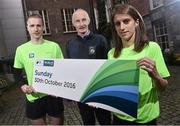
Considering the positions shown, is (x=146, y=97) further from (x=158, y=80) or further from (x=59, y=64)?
(x=59, y=64)

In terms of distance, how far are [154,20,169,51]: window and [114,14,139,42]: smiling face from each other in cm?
1789

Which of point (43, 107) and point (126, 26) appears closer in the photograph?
point (126, 26)

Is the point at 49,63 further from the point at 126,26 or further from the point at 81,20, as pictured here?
the point at 126,26

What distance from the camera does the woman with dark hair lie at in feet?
9.57

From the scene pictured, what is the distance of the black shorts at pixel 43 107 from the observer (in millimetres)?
4176

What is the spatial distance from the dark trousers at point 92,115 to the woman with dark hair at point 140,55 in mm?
1113

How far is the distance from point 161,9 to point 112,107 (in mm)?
18093

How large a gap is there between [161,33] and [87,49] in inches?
686

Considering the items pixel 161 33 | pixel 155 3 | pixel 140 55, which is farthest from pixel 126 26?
pixel 155 3

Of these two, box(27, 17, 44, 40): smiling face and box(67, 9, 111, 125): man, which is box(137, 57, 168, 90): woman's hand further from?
box(27, 17, 44, 40): smiling face

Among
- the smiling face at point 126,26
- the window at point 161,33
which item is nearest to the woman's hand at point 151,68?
the smiling face at point 126,26

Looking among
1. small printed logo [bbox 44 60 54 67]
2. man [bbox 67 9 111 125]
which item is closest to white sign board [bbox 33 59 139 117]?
small printed logo [bbox 44 60 54 67]

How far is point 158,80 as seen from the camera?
282 cm

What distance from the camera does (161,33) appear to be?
2116 cm
